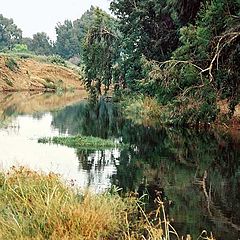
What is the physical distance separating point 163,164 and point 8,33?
11414cm

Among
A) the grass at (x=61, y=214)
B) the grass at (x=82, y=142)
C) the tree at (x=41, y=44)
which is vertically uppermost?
the tree at (x=41, y=44)

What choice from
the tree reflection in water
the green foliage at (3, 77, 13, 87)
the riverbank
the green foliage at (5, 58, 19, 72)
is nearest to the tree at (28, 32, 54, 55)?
the riverbank

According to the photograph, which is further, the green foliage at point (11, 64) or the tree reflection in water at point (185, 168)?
the green foliage at point (11, 64)

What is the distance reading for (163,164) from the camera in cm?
1694

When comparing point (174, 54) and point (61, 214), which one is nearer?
point (61, 214)

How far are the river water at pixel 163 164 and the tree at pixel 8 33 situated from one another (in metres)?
100

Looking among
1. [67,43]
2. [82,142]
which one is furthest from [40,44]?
[82,142]

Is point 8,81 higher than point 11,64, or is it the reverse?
point 11,64

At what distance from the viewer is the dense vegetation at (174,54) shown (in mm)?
21844

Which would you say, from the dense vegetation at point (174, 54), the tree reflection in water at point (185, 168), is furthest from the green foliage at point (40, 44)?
the tree reflection in water at point (185, 168)

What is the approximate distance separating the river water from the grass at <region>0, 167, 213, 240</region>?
967mm

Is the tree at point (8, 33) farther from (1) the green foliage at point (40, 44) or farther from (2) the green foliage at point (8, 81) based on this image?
(2) the green foliage at point (8, 81)

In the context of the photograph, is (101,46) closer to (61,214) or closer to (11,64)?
(11,64)

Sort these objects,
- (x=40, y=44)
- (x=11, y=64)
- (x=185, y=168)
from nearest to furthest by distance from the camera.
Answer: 1. (x=185, y=168)
2. (x=11, y=64)
3. (x=40, y=44)
